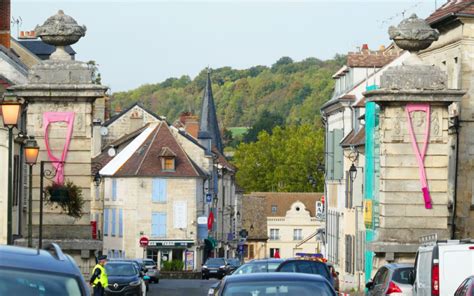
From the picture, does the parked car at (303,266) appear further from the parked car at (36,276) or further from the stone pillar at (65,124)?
the parked car at (36,276)

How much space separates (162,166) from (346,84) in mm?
16804

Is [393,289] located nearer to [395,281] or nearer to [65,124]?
[395,281]

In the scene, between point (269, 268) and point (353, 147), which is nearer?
point (269, 268)

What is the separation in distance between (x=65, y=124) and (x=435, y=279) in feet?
49.6

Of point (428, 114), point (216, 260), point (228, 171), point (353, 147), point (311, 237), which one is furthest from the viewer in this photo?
point (311, 237)

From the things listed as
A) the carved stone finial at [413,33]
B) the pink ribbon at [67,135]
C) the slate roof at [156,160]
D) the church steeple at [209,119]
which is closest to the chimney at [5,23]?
the pink ribbon at [67,135]

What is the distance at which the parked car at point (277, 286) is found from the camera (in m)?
15.9

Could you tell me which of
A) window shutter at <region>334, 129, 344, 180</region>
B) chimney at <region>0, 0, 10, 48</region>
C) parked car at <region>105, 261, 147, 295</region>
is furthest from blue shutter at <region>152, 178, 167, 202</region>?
parked car at <region>105, 261, 147, 295</region>

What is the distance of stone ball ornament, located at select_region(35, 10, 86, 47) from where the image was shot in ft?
118

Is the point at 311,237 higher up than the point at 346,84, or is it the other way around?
the point at 346,84

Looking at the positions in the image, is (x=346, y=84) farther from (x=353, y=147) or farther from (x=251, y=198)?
(x=251, y=198)

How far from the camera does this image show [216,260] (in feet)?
209

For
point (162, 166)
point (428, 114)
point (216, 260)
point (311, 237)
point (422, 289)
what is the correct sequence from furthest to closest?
1. point (311, 237)
2. point (162, 166)
3. point (216, 260)
4. point (428, 114)
5. point (422, 289)

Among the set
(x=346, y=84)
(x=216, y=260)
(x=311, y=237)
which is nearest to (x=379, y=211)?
(x=216, y=260)
